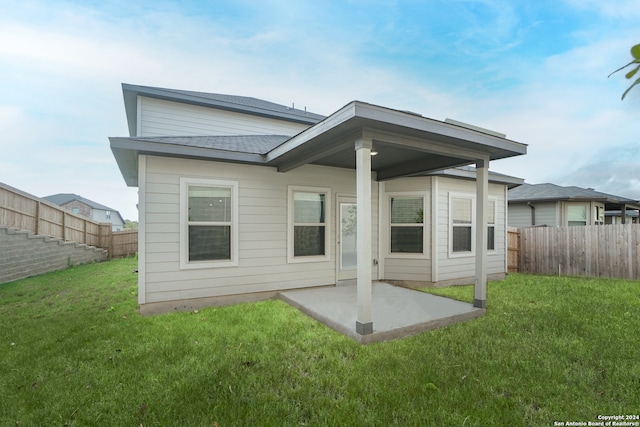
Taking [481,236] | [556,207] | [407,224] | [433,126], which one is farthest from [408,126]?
[556,207]

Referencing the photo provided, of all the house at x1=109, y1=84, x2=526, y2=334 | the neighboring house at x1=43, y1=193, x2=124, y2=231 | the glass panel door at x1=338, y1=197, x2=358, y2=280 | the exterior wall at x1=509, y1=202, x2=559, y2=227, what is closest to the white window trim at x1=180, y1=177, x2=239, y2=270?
the house at x1=109, y1=84, x2=526, y2=334

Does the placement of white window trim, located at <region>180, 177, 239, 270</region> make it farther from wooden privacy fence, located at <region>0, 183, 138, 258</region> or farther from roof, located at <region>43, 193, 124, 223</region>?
roof, located at <region>43, 193, 124, 223</region>

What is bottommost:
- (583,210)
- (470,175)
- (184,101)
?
(583,210)

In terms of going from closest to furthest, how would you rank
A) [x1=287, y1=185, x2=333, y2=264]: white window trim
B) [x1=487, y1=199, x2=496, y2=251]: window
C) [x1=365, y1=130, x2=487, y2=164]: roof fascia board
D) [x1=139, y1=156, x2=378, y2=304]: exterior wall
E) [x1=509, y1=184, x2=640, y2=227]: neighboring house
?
[x1=365, y1=130, x2=487, y2=164]: roof fascia board → [x1=139, y1=156, x2=378, y2=304]: exterior wall → [x1=287, y1=185, x2=333, y2=264]: white window trim → [x1=487, y1=199, x2=496, y2=251]: window → [x1=509, y1=184, x2=640, y2=227]: neighboring house

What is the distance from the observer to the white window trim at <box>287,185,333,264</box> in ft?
19.9

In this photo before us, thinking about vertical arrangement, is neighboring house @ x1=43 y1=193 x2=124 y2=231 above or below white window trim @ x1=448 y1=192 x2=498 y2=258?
above

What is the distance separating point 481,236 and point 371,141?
2.71 m

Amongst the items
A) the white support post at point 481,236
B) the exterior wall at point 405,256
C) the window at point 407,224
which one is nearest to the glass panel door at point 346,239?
the exterior wall at point 405,256

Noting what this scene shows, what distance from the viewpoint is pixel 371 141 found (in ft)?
12.4

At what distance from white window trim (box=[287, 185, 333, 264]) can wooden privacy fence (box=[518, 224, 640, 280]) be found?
7.21m

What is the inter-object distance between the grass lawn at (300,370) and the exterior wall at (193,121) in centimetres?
497

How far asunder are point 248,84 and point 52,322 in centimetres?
1056

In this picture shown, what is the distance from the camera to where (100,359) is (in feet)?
10.7

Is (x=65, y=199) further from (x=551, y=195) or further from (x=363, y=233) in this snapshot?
(x=551, y=195)
